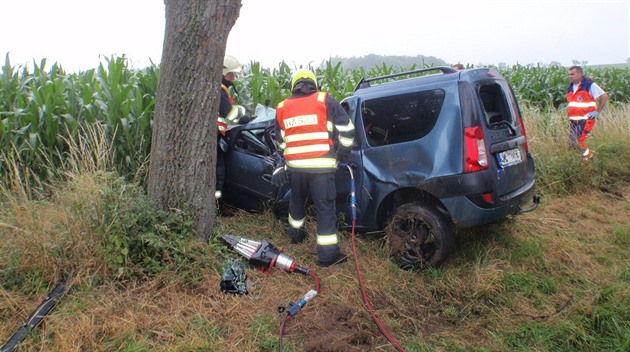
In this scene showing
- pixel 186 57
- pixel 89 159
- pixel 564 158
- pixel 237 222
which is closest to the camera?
pixel 186 57

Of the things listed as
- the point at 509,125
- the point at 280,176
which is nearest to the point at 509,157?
the point at 509,125

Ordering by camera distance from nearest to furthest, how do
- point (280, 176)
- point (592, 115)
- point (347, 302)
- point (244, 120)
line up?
point (347, 302) → point (280, 176) → point (244, 120) → point (592, 115)

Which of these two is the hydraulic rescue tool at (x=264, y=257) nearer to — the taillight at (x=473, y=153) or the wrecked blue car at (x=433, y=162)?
the wrecked blue car at (x=433, y=162)

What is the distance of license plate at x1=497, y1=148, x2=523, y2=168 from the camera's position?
4132 millimetres

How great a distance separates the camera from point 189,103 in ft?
13.8

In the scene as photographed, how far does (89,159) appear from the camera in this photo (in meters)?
4.45

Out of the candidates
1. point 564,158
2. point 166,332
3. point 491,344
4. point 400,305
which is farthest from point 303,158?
point 564,158

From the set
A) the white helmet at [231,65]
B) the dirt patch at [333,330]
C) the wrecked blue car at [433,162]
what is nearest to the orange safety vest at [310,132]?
the wrecked blue car at [433,162]

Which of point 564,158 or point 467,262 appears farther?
point 564,158

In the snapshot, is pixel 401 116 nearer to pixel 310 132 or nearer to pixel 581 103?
pixel 310 132

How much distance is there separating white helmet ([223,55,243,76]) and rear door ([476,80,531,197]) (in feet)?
9.87

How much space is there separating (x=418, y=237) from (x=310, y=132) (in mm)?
1345

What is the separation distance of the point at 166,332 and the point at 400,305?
1.76 m

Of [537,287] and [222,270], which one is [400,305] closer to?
[537,287]
